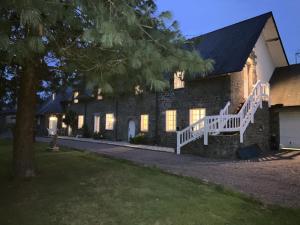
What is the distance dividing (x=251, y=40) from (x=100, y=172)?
10.3 meters

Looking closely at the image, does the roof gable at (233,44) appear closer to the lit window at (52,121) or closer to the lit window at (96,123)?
the lit window at (96,123)

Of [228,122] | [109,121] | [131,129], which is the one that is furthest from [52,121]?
[228,122]

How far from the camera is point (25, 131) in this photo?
7258 mm

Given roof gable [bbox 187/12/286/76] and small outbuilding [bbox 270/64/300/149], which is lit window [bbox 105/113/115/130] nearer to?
roof gable [bbox 187/12/286/76]

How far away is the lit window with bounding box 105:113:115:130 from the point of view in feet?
72.8

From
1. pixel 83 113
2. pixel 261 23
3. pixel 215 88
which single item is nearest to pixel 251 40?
pixel 261 23

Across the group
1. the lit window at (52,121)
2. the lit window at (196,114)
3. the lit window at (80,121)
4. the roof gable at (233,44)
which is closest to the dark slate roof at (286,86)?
the roof gable at (233,44)

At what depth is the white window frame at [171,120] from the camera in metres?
17.2

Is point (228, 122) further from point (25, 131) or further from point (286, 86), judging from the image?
point (25, 131)

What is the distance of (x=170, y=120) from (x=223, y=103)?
155 inches

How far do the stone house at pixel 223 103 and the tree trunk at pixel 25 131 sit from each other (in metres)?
4.54

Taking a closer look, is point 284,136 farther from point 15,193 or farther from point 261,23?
point 15,193

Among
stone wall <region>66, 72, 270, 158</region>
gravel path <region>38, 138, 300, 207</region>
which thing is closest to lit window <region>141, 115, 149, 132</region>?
stone wall <region>66, 72, 270, 158</region>

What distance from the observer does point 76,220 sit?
179 inches
